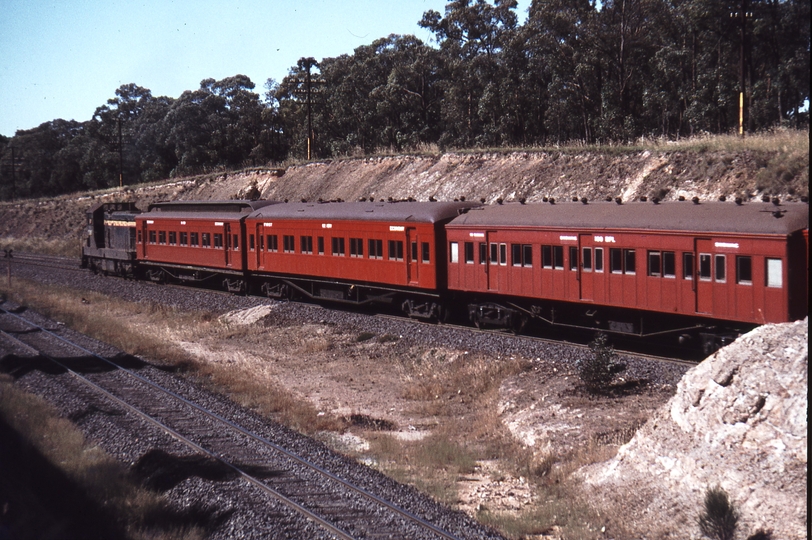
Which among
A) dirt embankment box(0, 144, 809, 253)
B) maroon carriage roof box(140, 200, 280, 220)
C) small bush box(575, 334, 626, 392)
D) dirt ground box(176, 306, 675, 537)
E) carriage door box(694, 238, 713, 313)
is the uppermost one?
dirt embankment box(0, 144, 809, 253)

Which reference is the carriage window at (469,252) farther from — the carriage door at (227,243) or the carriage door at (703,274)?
the carriage door at (227,243)

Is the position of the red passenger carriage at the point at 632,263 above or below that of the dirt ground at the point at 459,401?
above

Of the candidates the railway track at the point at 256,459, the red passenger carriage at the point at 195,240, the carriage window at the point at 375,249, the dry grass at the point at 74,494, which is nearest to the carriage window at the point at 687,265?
the railway track at the point at 256,459

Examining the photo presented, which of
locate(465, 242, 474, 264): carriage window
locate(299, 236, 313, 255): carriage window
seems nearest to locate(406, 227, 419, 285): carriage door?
locate(465, 242, 474, 264): carriage window

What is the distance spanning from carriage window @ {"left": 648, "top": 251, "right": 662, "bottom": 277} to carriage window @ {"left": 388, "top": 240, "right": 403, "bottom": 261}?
25.9 feet

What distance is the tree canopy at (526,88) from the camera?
33688 millimetres

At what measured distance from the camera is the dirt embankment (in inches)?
994

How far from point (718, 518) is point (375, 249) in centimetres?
1532

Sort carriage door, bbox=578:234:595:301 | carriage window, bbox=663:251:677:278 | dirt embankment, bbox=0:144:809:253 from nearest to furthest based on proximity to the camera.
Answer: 1. carriage window, bbox=663:251:677:278
2. carriage door, bbox=578:234:595:301
3. dirt embankment, bbox=0:144:809:253

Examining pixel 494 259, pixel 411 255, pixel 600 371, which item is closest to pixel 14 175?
pixel 411 255

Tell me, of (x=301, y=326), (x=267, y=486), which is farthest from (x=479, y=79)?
(x=267, y=486)

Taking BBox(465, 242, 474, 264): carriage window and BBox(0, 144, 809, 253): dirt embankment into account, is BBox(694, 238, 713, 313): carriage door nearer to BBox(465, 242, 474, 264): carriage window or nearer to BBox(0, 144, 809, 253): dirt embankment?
BBox(465, 242, 474, 264): carriage window

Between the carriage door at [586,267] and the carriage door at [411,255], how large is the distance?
5499 mm

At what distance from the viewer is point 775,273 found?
13938 mm
